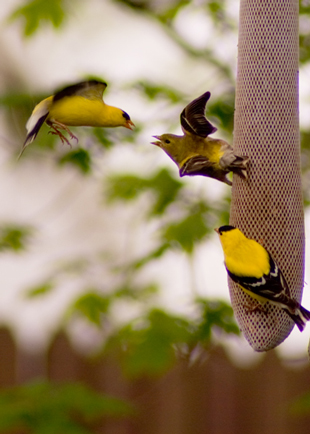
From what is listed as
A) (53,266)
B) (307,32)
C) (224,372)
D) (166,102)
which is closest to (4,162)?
(53,266)

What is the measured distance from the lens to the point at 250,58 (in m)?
2.15

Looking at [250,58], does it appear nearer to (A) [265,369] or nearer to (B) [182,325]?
(B) [182,325]

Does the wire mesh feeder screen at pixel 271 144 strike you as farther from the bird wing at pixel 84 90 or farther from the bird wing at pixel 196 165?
the bird wing at pixel 84 90

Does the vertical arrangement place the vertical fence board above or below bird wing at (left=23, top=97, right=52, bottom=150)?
below

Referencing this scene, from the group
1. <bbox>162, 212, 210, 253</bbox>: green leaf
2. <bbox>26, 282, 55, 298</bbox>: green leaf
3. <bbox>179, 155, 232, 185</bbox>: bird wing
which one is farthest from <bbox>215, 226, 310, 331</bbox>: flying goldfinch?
<bbox>26, 282, 55, 298</bbox>: green leaf

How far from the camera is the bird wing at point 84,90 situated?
1539mm

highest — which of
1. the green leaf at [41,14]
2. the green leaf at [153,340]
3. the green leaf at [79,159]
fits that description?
the green leaf at [41,14]

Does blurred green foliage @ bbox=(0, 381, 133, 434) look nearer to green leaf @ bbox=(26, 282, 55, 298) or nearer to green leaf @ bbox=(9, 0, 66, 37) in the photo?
green leaf @ bbox=(26, 282, 55, 298)

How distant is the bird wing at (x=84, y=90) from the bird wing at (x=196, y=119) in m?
0.36

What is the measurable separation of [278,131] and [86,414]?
2.05 m

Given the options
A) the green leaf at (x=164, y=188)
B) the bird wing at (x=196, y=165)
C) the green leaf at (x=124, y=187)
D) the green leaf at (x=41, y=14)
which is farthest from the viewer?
the green leaf at (x=124, y=187)

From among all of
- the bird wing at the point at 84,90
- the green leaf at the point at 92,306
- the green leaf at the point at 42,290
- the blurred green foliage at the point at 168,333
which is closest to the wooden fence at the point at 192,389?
the green leaf at the point at 42,290

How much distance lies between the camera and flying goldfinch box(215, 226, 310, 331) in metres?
1.86

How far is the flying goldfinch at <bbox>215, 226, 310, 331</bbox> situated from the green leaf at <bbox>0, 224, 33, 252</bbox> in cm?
241
